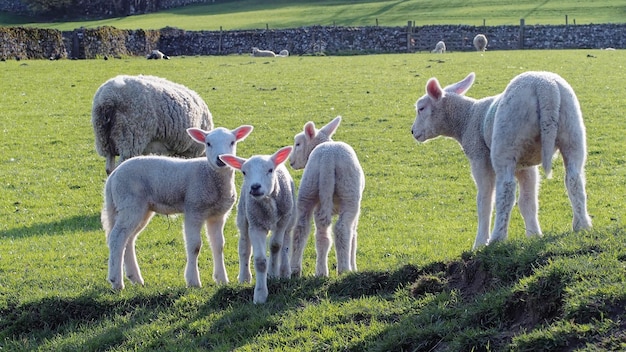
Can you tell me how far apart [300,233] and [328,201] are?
434 millimetres

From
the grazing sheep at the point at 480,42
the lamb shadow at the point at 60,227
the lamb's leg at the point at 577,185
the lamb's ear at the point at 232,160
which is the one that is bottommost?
the lamb shadow at the point at 60,227

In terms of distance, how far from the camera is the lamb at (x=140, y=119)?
11969 millimetres

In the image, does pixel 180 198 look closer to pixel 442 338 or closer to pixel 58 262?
pixel 58 262

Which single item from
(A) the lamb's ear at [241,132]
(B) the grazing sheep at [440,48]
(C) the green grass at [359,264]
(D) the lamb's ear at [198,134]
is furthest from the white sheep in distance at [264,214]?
A: (B) the grazing sheep at [440,48]

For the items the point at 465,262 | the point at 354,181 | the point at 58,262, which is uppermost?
the point at 354,181

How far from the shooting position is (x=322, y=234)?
8219 mm

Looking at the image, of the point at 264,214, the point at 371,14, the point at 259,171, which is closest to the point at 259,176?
the point at 259,171

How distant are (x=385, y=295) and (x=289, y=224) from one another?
1450 millimetres

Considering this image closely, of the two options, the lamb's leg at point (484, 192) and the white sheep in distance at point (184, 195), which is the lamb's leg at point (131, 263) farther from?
the lamb's leg at point (484, 192)

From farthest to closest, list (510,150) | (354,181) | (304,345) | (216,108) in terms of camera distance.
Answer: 1. (216,108)
2. (354,181)
3. (510,150)
4. (304,345)

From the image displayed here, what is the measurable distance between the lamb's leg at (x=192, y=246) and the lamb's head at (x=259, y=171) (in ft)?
2.69

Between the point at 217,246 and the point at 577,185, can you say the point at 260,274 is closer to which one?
the point at 217,246

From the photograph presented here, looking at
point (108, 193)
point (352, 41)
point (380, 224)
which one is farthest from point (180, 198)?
point (352, 41)

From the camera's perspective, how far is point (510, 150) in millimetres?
7656
